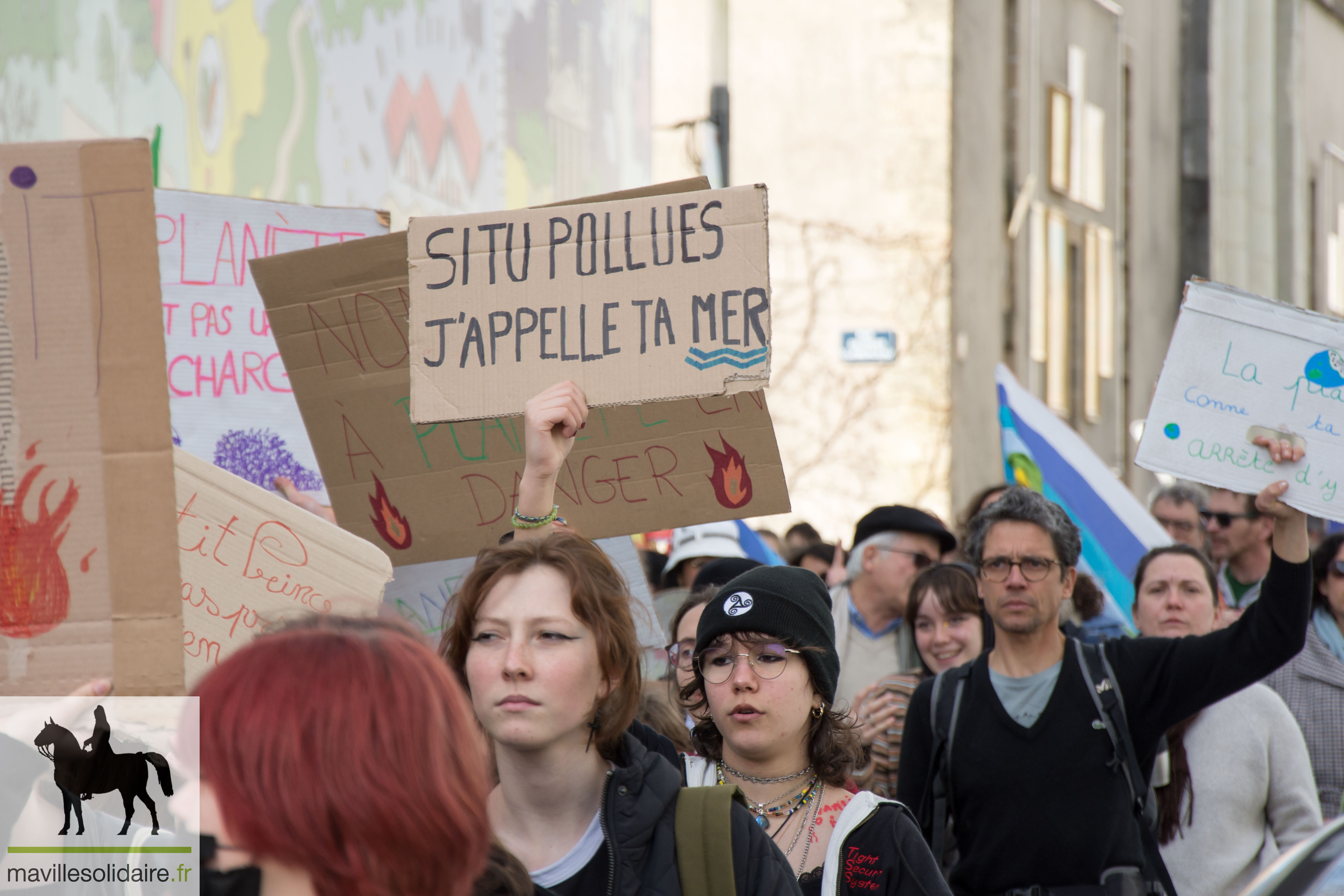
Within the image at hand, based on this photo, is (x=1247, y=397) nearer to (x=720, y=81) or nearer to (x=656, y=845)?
(x=656, y=845)

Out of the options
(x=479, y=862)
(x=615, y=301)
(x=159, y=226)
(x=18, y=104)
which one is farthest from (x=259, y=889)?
(x=18, y=104)

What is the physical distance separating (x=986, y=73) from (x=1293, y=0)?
14220 millimetres

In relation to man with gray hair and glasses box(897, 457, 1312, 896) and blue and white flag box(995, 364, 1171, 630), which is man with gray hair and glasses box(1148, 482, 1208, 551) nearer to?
blue and white flag box(995, 364, 1171, 630)

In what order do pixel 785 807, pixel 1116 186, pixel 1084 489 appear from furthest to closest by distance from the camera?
pixel 1116 186 < pixel 1084 489 < pixel 785 807

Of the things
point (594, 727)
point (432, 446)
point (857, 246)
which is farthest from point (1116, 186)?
point (594, 727)

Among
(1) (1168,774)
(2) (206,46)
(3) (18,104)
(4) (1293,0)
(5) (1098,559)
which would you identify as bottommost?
(1) (1168,774)

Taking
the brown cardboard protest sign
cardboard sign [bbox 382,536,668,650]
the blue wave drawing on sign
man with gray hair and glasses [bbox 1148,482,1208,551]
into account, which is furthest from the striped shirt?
man with gray hair and glasses [bbox 1148,482,1208,551]

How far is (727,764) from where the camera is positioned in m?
3.03

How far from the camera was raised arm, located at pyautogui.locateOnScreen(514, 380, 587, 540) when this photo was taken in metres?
2.67

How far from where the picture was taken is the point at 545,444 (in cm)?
267

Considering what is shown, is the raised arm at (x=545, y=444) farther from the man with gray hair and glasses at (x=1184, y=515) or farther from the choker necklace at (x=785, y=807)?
the man with gray hair and glasses at (x=1184, y=515)

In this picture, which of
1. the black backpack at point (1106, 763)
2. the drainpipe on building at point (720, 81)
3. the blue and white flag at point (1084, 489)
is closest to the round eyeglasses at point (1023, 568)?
the black backpack at point (1106, 763)

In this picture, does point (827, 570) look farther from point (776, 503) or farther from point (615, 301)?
point (615, 301)

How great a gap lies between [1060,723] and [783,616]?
1158 mm
